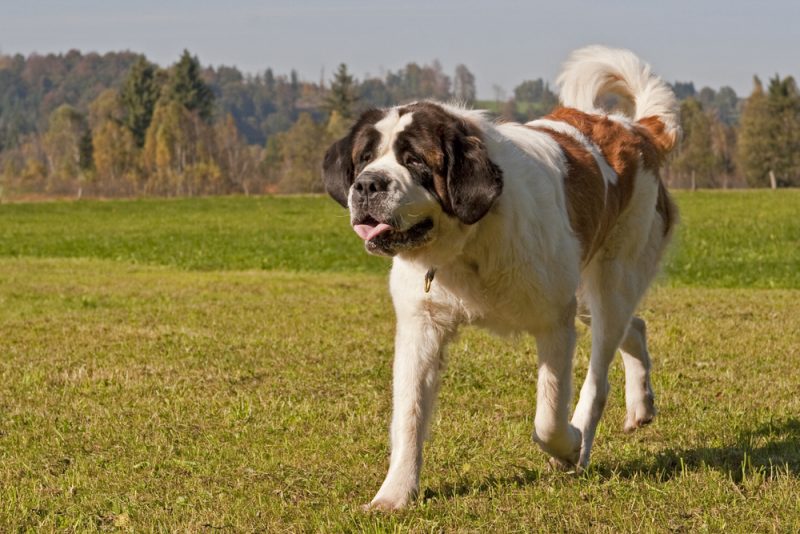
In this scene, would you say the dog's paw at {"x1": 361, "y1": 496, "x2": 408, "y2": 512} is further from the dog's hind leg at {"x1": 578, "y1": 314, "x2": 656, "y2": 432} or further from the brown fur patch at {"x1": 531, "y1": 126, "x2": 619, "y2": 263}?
the dog's hind leg at {"x1": 578, "y1": 314, "x2": 656, "y2": 432}

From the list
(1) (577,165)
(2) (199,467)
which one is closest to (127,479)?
(2) (199,467)

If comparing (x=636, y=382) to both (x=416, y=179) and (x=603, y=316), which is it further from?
(x=416, y=179)

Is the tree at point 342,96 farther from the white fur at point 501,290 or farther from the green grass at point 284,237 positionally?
the white fur at point 501,290

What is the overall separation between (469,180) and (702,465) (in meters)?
2.02

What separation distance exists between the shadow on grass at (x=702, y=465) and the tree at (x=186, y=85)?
114 metres

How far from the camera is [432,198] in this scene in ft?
15.6

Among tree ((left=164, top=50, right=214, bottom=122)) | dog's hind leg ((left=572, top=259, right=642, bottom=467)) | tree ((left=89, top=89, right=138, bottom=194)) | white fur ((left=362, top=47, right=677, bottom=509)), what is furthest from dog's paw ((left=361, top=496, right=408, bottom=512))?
tree ((left=164, top=50, right=214, bottom=122))

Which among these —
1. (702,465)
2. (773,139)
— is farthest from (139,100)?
(702,465)

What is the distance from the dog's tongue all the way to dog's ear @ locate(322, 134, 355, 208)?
0.31 metres

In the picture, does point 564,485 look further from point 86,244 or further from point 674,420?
point 86,244

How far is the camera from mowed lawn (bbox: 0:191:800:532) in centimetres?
502

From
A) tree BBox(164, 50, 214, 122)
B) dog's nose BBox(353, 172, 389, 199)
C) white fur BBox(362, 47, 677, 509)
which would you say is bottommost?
white fur BBox(362, 47, 677, 509)

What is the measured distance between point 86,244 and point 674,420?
25062mm

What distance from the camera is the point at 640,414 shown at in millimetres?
6855
